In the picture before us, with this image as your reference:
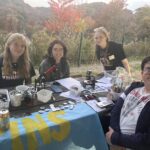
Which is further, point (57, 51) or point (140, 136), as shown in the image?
point (57, 51)

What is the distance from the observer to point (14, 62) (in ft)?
8.48

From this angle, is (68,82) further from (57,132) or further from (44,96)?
(57,132)

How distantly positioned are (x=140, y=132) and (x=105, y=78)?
1.10m

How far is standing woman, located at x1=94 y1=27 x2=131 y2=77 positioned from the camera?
10.5ft

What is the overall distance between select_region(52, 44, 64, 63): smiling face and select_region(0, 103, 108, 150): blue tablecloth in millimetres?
1023

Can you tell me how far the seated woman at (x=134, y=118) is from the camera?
169 centimetres

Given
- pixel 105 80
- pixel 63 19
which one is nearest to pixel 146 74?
pixel 105 80

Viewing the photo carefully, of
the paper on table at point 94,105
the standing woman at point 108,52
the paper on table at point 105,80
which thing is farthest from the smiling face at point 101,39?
the paper on table at point 94,105

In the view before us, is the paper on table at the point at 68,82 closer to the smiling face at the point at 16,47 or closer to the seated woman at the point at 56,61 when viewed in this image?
the seated woman at the point at 56,61

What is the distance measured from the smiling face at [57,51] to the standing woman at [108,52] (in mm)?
566

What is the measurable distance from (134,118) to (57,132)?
0.52m

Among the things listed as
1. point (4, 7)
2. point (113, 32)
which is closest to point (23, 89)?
point (4, 7)

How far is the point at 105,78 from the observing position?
9.03 ft

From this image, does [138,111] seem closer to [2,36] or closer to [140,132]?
[140,132]
